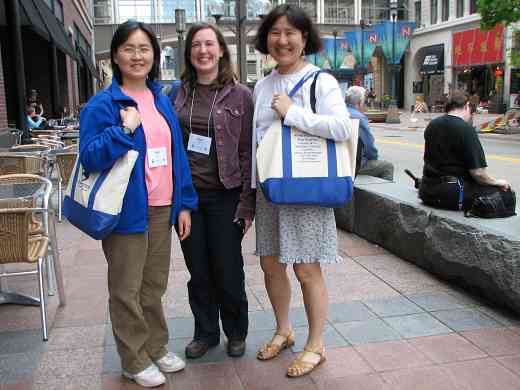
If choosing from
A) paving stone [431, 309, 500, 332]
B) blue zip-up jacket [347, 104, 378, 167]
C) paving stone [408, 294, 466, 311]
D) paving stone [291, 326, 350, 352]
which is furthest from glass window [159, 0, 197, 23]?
paving stone [291, 326, 350, 352]

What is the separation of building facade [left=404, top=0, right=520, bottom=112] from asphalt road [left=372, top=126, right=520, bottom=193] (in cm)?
1620

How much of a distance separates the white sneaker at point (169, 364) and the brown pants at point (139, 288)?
0.10ft

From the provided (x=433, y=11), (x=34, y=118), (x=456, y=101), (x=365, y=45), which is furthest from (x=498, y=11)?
(x=433, y=11)

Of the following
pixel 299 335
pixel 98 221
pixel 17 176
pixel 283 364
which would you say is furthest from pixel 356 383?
pixel 17 176

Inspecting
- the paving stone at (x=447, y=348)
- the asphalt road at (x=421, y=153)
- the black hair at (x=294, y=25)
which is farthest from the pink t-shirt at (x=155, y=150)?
the asphalt road at (x=421, y=153)

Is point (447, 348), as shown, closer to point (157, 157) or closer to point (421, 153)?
point (157, 157)

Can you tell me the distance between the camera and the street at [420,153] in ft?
38.9

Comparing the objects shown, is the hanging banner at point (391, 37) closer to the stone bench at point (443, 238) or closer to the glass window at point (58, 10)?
the glass window at point (58, 10)

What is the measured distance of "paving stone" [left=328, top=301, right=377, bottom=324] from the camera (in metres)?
4.05

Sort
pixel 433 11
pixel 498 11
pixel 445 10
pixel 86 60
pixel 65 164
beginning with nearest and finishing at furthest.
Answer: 1. pixel 65 164
2. pixel 498 11
3. pixel 86 60
4. pixel 445 10
5. pixel 433 11

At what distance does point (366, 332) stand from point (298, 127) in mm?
1603

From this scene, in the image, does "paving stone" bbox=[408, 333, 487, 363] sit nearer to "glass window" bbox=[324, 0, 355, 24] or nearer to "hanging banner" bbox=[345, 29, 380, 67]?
"hanging banner" bbox=[345, 29, 380, 67]

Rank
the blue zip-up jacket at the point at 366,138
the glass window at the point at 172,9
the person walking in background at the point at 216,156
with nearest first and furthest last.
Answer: the person walking in background at the point at 216,156, the blue zip-up jacket at the point at 366,138, the glass window at the point at 172,9

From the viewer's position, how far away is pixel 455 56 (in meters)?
43.9
